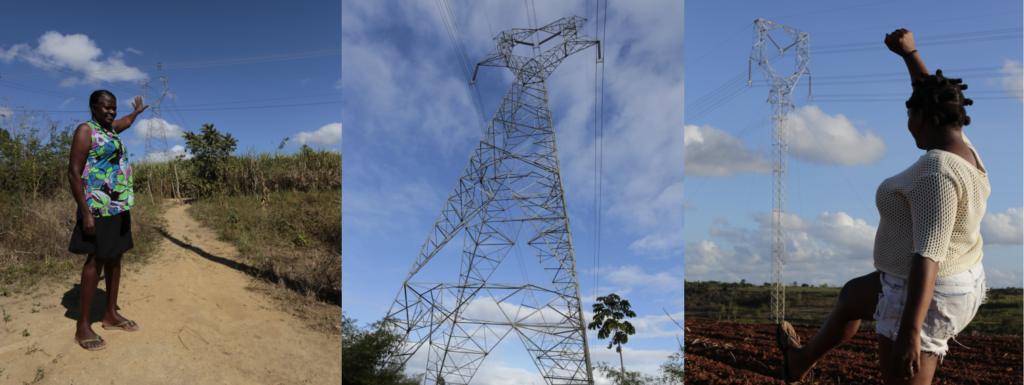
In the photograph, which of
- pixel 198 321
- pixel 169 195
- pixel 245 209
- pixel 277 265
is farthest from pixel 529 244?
pixel 169 195

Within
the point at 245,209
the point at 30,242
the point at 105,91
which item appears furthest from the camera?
the point at 245,209

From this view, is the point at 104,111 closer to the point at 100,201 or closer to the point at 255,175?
the point at 100,201

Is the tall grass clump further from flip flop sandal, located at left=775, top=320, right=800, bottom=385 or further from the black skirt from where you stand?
flip flop sandal, located at left=775, top=320, right=800, bottom=385

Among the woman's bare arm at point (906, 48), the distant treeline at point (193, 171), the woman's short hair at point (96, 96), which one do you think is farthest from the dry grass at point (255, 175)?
the woman's bare arm at point (906, 48)

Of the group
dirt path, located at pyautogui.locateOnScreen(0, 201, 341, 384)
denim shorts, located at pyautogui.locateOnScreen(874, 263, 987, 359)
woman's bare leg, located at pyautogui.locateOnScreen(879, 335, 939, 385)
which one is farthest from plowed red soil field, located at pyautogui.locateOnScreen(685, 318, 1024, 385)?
dirt path, located at pyautogui.locateOnScreen(0, 201, 341, 384)

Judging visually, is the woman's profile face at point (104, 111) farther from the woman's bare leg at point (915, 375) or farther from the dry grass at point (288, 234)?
the woman's bare leg at point (915, 375)

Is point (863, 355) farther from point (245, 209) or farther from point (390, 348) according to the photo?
point (245, 209)
